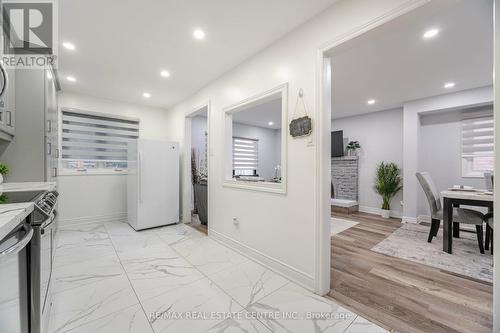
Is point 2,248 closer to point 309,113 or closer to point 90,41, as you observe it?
point 309,113

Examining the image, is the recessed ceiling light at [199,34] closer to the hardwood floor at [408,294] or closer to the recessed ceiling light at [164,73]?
the recessed ceiling light at [164,73]

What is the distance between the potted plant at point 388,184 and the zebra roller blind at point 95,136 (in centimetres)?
552

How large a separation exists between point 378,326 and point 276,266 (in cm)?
99

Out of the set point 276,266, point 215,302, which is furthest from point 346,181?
point 215,302

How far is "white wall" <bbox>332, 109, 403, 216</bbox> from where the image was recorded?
481 cm

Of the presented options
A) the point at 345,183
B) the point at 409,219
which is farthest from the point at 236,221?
the point at 345,183

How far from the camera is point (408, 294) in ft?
6.14

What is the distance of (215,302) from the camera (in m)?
1.73

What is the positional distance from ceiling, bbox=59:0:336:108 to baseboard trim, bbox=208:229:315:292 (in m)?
2.42

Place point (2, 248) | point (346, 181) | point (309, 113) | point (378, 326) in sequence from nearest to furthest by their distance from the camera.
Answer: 1. point (2, 248)
2. point (378, 326)
3. point (309, 113)
4. point (346, 181)

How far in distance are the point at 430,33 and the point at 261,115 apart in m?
3.70

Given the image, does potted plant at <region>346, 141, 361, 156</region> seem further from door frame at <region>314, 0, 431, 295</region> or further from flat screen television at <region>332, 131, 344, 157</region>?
door frame at <region>314, 0, 431, 295</region>

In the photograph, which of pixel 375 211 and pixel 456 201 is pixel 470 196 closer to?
pixel 456 201

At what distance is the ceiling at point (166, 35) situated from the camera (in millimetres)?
1821
